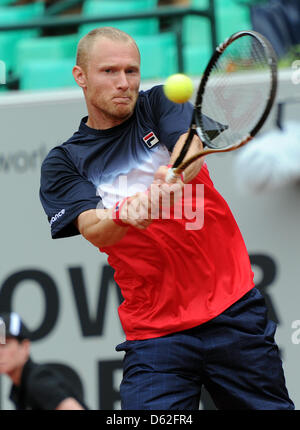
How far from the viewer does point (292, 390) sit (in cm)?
389

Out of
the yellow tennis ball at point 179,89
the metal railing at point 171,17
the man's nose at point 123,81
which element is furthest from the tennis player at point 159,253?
the metal railing at point 171,17

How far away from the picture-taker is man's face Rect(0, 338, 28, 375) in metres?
3.23

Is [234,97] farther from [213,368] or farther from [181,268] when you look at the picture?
[213,368]

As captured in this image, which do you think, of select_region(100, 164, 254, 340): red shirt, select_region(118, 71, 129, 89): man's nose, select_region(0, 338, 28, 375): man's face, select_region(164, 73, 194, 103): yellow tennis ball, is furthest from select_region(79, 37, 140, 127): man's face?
select_region(0, 338, 28, 375): man's face

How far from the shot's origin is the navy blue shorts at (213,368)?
2572 mm

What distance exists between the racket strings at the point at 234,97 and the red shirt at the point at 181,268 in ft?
0.65

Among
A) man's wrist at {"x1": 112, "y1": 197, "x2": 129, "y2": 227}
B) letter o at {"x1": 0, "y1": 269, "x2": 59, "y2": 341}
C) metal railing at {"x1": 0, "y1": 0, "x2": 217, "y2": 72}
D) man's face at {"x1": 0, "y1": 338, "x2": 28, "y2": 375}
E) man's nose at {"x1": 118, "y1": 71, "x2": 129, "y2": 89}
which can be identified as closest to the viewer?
man's wrist at {"x1": 112, "y1": 197, "x2": 129, "y2": 227}

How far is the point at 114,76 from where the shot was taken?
8.45 ft

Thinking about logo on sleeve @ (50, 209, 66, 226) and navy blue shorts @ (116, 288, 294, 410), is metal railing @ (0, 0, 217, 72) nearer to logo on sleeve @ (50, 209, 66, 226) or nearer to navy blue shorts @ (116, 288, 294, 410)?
logo on sleeve @ (50, 209, 66, 226)

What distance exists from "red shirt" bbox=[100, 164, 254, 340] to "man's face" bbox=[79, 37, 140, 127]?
35 cm

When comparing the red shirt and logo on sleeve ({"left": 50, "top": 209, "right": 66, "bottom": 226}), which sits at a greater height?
logo on sleeve ({"left": 50, "top": 209, "right": 66, "bottom": 226})

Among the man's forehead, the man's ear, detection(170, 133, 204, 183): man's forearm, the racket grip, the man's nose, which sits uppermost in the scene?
the man's forehead

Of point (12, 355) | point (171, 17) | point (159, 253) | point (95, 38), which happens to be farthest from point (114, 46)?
point (171, 17)

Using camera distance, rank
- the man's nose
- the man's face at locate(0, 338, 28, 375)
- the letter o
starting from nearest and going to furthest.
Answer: the man's nose < the man's face at locate(0, 338, 28, 375) < the letter o
